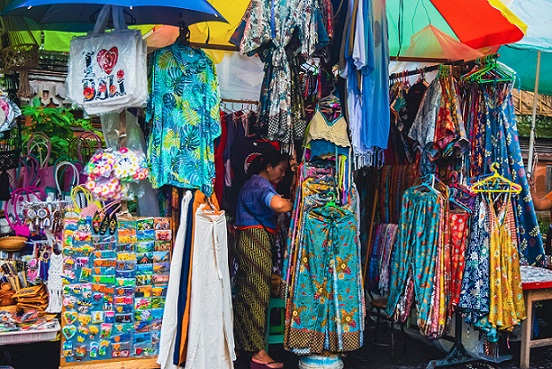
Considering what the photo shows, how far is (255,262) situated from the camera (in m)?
4.79

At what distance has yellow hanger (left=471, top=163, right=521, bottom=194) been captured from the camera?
4902 mm

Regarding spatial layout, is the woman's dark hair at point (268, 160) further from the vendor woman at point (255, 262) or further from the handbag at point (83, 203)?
the handbag at point (83, 203)

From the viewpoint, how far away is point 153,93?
4.20 meters

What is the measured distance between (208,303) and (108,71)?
1760mm

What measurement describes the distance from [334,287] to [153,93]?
2.00 meters

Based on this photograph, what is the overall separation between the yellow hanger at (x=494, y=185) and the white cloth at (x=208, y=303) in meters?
2.22

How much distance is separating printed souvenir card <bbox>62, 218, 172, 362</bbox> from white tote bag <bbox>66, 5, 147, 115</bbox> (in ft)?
2.73

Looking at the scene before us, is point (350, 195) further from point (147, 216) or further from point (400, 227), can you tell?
point (147, 216)

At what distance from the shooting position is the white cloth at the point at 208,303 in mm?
4082

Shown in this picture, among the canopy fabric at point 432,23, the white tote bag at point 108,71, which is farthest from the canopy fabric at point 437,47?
the white tote bag at point 108,71

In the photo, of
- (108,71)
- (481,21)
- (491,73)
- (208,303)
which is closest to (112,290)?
(208,303)

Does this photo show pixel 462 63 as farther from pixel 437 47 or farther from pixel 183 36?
pixel 183 36

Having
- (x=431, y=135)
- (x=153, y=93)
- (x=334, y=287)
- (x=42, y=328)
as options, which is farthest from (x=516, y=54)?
(x=42, y=328)

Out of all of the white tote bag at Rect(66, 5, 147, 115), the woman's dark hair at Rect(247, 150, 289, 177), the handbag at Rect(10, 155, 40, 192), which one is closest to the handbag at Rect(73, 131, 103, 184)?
the handbag at Rect(10, 155, 40, 192)
